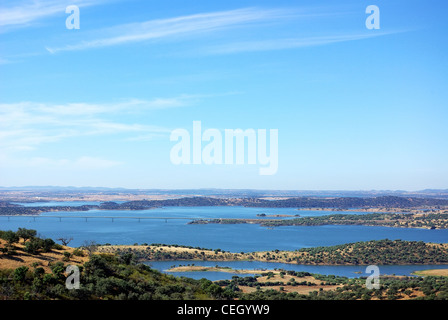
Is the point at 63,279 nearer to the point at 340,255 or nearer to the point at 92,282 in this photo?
the point at 92,282

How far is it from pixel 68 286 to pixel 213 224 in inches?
5552

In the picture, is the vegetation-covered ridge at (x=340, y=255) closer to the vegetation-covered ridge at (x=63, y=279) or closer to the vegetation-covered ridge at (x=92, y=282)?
the vegetation-covered ridge at (x=92, y=282)

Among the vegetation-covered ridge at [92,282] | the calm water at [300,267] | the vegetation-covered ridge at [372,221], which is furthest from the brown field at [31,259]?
the vegetation-covered ridge at [372,221]

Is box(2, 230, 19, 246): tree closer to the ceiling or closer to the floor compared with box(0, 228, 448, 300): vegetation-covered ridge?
closer to the ceiling

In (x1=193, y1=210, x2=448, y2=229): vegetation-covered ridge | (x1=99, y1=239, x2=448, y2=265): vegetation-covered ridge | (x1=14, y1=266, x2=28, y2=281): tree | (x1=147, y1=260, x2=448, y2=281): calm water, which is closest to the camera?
(x1=14, y1=266, x2=28, y2=281): tree

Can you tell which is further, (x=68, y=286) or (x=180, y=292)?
(x=180, y=292)

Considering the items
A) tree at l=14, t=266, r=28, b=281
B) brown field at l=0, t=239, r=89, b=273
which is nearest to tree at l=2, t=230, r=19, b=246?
brown field at l=0, t=239, r=89, b=273

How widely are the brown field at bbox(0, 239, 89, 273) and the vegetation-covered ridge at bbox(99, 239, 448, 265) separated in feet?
155

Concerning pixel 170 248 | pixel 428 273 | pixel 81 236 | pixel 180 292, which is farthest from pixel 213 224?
pixel 180 292

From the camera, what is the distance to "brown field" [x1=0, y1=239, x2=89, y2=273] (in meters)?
20.1

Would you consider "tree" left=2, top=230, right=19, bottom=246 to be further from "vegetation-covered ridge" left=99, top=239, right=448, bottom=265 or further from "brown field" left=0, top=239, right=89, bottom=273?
"vegetation-covered ridge" left=99, top=239, right=448, bottom=265

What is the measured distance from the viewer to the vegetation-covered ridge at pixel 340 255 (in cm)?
7175
